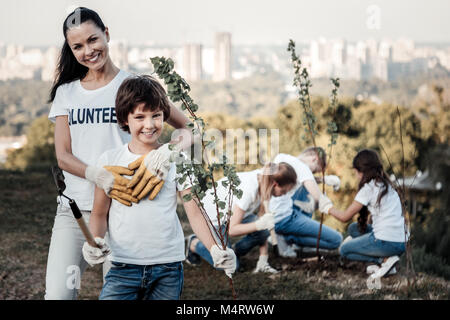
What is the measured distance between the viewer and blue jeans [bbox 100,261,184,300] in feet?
6.39

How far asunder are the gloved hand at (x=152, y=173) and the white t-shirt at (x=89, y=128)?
28 centimetres

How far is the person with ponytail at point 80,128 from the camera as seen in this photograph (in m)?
2.16

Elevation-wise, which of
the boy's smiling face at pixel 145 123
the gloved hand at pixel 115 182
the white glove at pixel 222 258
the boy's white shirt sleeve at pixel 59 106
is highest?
the boy's white shirt sleeve at pixel 59 106

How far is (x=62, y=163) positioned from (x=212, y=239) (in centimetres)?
73

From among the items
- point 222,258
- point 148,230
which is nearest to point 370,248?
point 222,258

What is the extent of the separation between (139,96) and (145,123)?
10cm

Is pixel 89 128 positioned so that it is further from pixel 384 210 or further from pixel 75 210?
pixel 384 210

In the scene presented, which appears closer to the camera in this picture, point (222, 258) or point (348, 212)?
point (222, 258)

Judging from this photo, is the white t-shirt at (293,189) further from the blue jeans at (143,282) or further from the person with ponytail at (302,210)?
the blue jeans at (143,282)

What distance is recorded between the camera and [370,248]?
429 centimetres

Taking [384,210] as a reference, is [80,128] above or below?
above

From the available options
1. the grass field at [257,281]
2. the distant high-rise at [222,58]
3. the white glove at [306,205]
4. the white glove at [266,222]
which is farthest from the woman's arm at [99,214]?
the distant high-rise at [222,58]
